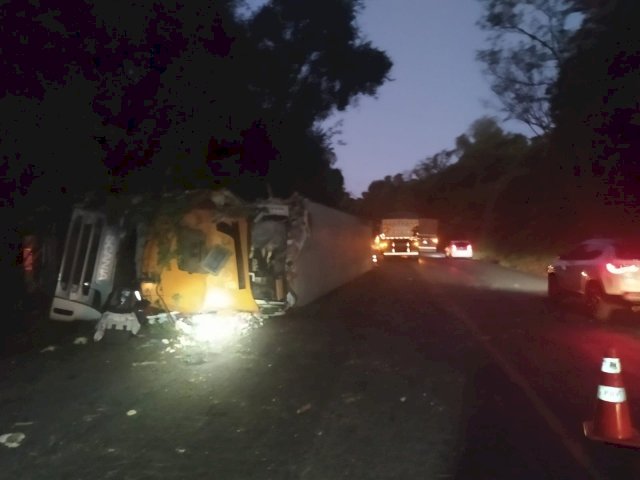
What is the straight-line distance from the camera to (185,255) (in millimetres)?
15312

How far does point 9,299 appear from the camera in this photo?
16.4 meters

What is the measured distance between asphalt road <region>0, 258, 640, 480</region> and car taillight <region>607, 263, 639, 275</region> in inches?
53.4

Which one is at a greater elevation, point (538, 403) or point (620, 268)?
point (620, 268)

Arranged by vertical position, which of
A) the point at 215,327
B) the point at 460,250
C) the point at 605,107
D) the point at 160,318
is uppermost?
the point at 605,107

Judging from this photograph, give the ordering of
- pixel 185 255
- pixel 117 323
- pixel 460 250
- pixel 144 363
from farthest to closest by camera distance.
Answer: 1. pixel 460 250
2. pixel 185 255
3. pixel 117 323
4. pixel 144 363

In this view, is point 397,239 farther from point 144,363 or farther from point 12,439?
point 12,439

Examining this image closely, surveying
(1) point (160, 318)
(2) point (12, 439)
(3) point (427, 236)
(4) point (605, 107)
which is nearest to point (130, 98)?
(1) point (160, 318)

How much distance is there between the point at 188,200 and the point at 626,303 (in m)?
9.05

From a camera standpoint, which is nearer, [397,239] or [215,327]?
[215,327]

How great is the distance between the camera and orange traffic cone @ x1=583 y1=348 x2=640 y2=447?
23.5ft

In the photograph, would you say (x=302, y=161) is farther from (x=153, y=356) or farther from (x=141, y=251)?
(x=153, y=356)

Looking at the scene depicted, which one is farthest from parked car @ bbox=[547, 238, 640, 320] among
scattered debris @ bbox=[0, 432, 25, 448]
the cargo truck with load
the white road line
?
the cargo truck with load

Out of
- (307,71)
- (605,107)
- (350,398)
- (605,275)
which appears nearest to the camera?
(350,398)

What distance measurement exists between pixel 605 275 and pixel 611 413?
1016 cm
